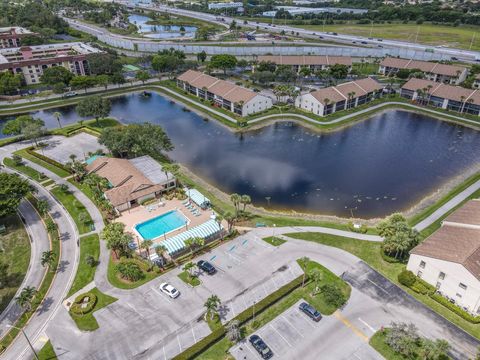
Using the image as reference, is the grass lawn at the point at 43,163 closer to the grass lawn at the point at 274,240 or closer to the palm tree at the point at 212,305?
the grass lawn at the point at 274,240

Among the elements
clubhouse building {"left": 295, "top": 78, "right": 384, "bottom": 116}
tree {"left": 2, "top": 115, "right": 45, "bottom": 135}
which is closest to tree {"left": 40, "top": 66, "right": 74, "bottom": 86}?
tree {"left": 2, "top": 115, "right": 45, "bottom": 135}

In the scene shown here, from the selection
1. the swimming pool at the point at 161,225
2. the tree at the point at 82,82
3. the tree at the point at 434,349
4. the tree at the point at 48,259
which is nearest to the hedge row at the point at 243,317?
the tree at the point at 434,349

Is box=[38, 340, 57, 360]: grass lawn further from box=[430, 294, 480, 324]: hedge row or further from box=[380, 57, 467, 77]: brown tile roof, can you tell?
box=[380, 57, 467, 77]: brown tile roof

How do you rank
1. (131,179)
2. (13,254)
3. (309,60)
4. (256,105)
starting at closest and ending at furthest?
1. (13,254)
2. (131,179)
3. (256,105)
4. (309,60)

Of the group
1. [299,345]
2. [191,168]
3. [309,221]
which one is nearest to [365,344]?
[299,345]

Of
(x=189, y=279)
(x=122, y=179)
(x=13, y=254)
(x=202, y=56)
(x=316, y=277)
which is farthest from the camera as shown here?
(x=202, y=56)

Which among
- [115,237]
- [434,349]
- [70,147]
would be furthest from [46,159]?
[434,349]

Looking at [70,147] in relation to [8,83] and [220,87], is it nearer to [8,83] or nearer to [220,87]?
[220,87]

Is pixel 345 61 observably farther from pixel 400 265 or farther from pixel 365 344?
pixel 365 344
